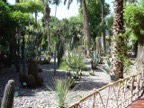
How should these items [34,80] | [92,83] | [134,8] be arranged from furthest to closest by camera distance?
[134,8], [92,83], [34,80]

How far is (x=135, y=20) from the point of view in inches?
1011

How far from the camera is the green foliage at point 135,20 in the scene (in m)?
25.5

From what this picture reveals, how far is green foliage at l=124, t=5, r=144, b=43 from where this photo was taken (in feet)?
83.6

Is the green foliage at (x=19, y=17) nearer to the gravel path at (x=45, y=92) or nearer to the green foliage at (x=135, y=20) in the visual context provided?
the gravel path at (x=45, y=92)

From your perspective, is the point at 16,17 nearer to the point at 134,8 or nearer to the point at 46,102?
the point at 46,102

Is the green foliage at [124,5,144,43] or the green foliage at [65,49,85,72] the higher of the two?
the green foliage at [124,5,144,43]

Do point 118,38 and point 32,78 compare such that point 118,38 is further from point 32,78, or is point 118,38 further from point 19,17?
point 19,17

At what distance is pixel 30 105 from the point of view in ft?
29.5

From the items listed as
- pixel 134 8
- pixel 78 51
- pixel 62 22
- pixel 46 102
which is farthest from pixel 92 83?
pixel 62 22

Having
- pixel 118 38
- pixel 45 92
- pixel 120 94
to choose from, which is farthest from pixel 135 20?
pixel 120 94

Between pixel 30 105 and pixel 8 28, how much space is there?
202 inches

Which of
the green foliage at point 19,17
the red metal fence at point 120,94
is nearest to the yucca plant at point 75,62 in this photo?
the green foliage at point 19,17

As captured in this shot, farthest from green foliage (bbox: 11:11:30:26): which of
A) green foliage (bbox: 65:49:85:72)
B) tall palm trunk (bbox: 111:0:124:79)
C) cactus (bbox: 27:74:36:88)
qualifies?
tall palm trunk (bbox: 111:0:124:79)

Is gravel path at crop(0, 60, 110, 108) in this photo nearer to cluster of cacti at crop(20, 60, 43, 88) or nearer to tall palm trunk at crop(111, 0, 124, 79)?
cluster of cacti at crop(20, 60, 43, 88)
